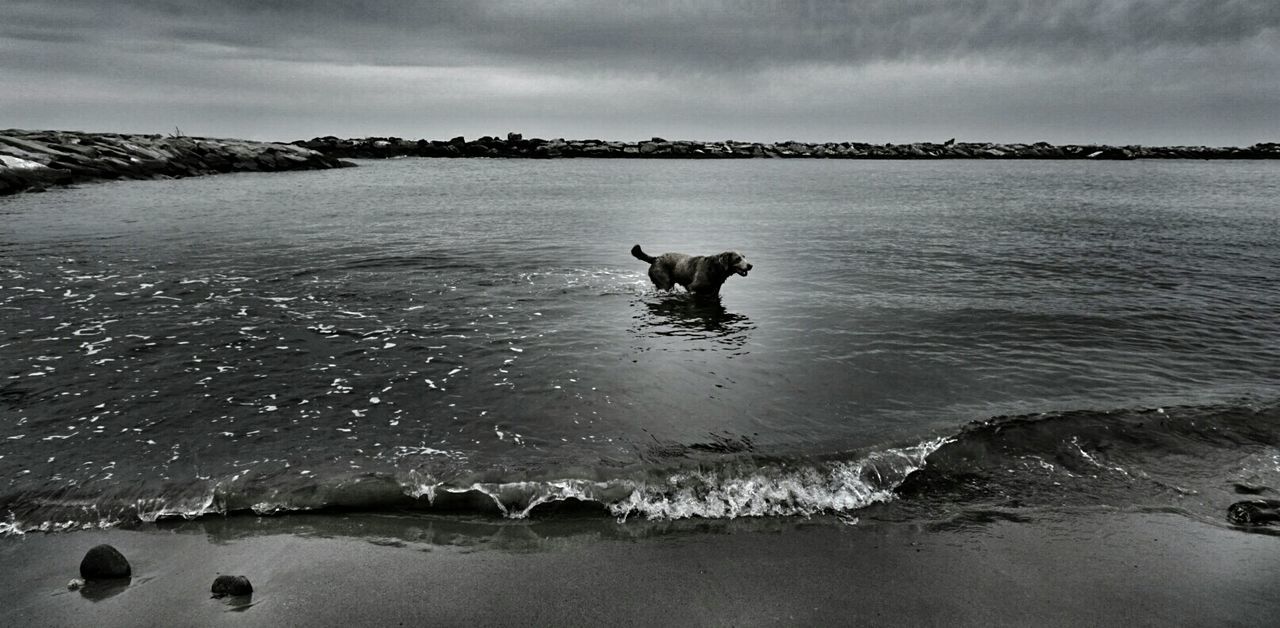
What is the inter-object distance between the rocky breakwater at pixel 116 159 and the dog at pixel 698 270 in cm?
4326

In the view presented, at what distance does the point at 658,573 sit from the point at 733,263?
33.2 ft

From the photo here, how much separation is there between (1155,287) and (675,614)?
17.2 metres

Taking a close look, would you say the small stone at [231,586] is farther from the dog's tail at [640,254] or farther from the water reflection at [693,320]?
the dog's tail at [640,254]

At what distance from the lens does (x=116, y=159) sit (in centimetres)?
5684

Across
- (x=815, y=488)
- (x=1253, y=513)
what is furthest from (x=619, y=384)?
(x=1253, y=513)

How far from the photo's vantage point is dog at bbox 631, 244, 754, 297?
14789 millimetres

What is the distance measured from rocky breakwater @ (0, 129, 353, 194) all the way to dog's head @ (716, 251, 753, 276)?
4489 centimetres

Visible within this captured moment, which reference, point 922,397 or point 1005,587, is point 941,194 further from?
point 1005,587

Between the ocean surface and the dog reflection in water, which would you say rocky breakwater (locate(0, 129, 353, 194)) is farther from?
the dog reflection in water

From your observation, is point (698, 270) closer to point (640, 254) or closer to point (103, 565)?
point (640, 254)

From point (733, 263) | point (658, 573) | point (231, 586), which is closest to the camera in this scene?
point (231, 586)

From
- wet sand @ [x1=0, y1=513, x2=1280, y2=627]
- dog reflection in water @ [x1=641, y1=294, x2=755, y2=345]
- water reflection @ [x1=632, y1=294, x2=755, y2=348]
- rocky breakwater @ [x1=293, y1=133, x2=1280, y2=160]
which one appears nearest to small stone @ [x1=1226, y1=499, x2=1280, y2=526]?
wet sand @ [x1=0, y1=513, x2=1280, y2=627]

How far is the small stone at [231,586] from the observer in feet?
16.0

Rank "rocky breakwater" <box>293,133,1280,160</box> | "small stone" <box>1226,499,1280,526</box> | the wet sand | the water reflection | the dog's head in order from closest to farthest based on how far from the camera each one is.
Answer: the wet sand
"small stone" <box>1226,499,1280,526</box>
the water reflection
the dog's head
"rocky breakwater" <box>293,133,1280,160</box>
